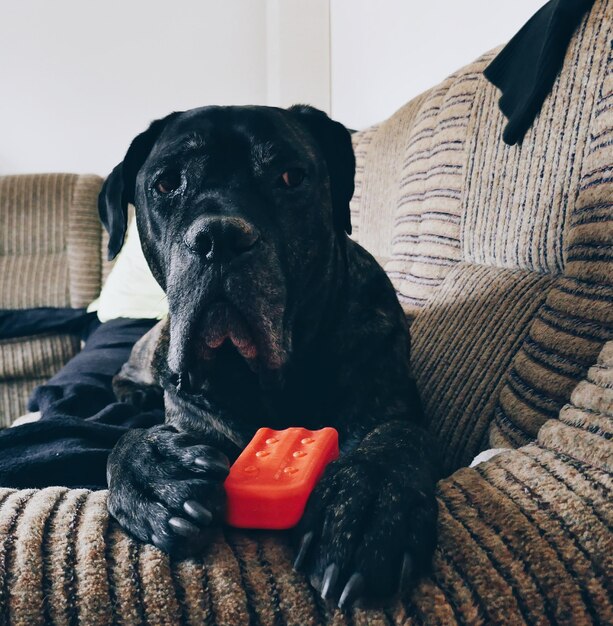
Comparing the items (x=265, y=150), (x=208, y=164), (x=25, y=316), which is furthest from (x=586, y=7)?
(x=25, y=316)

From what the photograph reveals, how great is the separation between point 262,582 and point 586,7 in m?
1.10

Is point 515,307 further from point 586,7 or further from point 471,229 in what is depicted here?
point 586,7

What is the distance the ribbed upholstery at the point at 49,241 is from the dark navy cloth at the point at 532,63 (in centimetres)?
245

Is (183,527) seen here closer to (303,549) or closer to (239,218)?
(303,549)

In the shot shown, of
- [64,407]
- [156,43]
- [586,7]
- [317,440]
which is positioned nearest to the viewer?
[317,440]

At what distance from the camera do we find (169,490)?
72cm

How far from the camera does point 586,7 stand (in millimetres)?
1104

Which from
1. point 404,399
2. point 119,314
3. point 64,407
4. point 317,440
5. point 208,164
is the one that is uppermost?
point 208,164

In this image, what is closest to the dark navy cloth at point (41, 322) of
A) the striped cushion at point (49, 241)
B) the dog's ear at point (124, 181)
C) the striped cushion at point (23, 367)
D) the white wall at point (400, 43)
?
the striped cushion at point (23, 367)

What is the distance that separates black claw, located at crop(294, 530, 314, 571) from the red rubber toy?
0.04 metres

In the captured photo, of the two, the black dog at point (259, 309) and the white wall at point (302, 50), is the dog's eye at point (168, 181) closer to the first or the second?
the black dog at point (259, 309)

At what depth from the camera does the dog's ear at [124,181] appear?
4.41 ft

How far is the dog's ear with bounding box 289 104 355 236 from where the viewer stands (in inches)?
52.6

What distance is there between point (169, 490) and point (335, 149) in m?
0.87
